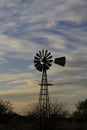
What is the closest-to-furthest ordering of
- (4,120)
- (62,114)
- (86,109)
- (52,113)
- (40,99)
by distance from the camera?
(40,99), (52,113), (62,114), (4,120), (86,109)

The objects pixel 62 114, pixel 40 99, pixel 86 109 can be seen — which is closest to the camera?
pixel 40 99

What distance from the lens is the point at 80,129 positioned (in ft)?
159

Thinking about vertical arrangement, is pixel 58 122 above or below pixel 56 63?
below

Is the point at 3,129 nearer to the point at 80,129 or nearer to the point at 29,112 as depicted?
the point at 29,112

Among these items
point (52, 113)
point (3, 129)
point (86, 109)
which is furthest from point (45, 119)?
point (86, 109)

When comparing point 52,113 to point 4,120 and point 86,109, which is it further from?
point 86,109

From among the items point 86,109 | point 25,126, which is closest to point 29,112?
point 25,126

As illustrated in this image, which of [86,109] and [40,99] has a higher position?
[86,109]

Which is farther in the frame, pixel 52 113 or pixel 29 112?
Result: pixel 29 112

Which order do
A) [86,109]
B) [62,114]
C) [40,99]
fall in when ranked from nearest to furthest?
[40,99] → [62,114] → [86,109]

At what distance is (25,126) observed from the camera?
152 feet

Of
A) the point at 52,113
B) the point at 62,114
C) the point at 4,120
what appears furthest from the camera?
the point at 4,120

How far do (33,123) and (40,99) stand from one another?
27.3ft

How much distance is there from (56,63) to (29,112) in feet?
41.4
